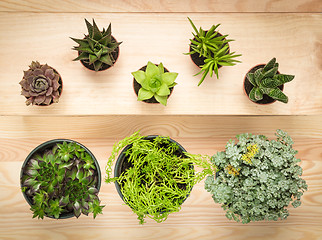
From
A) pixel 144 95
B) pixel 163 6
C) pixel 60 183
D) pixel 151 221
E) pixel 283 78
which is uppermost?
pixel 163 6

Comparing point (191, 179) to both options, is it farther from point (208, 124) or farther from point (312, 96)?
point (312, 96)

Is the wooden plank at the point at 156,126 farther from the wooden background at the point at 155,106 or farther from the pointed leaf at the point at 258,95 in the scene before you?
the pointed leaf at the point at 258,95

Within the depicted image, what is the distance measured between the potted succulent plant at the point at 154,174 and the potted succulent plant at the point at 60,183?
3.6 inches

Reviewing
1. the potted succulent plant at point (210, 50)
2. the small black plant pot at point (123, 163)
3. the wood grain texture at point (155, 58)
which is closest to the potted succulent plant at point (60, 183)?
the small black plant pot at point (123, 163)

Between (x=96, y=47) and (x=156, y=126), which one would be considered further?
(x=156, y=126)

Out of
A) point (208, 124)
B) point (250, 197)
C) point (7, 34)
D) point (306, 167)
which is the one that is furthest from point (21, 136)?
point (306, 167)

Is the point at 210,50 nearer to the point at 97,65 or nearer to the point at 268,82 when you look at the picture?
the point at 268,82

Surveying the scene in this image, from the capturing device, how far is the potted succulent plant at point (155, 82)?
1100 mm

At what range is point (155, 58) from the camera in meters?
1.19

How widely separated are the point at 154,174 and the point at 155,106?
10.7 inches

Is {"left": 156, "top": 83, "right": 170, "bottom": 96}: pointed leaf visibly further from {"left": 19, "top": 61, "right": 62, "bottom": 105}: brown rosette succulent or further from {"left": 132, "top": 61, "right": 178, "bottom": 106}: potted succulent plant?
{"left": 19, "top": 61, "right": 62, "bottom": 105}: brown rosette succulent

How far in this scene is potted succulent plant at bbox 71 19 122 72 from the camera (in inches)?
42.4

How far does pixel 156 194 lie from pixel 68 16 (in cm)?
78

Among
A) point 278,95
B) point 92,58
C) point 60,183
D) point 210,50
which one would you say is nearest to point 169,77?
point 210,50
